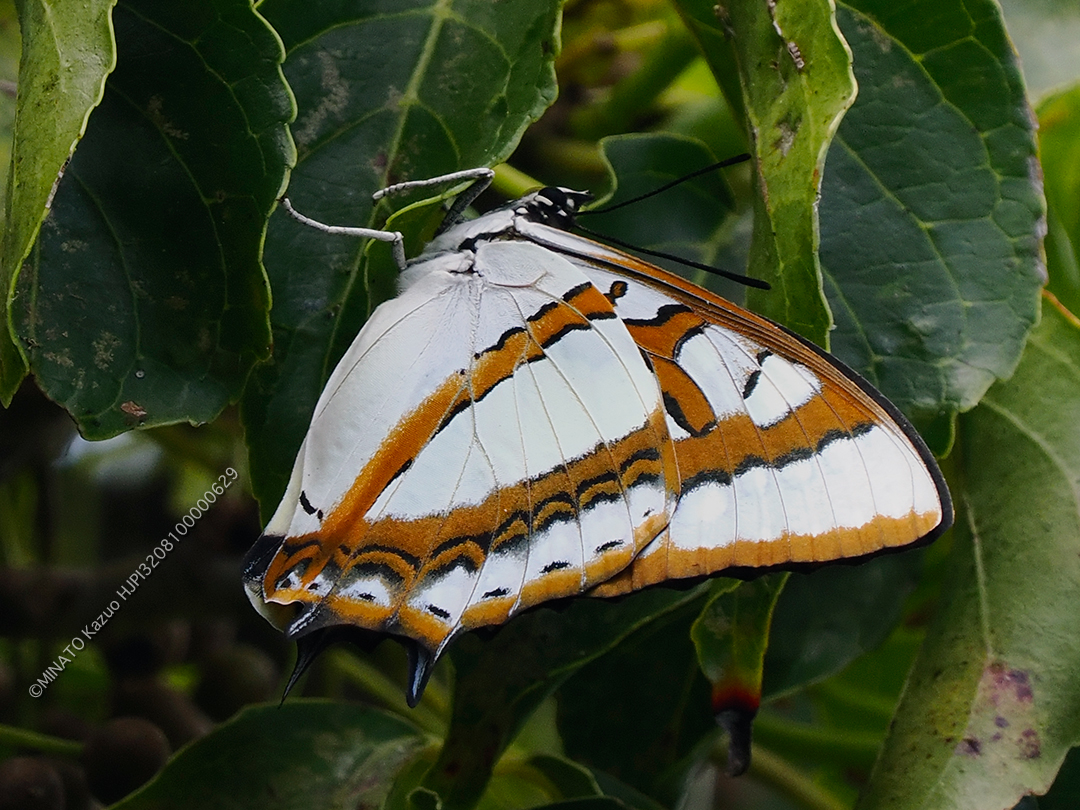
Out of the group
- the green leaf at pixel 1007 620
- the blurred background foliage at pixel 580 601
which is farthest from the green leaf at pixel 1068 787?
the green leaf at pixel 1007 620

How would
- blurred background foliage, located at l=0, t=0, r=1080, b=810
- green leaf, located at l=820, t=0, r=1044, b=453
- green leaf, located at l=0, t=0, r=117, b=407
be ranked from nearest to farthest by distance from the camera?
green leaf, located at l=0, t=0, r=117, b=407, blurred background foliage, located at l=0, t=0, r=1080, b=810, green leaf, located at l=820, t=0, r=1044, b=453

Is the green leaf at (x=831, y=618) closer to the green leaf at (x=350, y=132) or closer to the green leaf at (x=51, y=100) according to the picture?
the green leaf at (x=350, y=132)

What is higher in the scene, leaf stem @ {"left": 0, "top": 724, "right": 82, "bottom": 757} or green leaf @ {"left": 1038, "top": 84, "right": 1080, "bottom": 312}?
green leaf @ {"left": 1038, "top": 84, "right": 1080, "bottom": 312}

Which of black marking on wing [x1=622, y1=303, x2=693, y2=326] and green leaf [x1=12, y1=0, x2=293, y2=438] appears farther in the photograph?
black marking on wing [x1=622, y1=303, x2=693, y2=326]

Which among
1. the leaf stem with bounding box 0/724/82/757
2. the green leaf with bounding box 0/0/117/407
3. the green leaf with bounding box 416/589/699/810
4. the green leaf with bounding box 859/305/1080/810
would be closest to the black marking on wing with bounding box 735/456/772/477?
the green leaf with bounding box 416/589/699/810

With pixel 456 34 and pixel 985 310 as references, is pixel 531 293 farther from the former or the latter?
pixel 985 310

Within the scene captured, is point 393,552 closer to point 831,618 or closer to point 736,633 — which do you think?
point 736,633

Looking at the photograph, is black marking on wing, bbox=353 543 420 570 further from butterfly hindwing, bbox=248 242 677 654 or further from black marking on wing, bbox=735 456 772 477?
black marking on wing, bbox=735 456 772 477

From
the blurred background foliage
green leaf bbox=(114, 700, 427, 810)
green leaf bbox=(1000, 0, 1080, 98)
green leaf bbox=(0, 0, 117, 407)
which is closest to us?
green leaf bbox=(0, 0, 117, 407)
